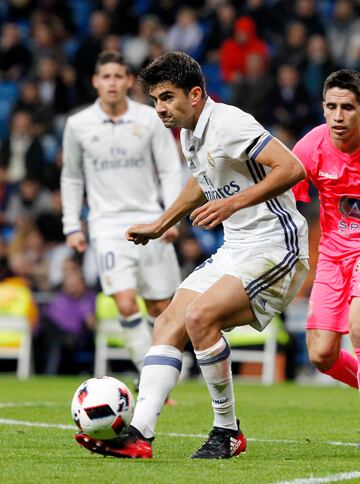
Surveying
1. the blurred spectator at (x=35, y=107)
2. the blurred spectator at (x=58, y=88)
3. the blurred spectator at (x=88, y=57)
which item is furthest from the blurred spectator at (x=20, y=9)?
the blurred spectator at (x=35, y=107)

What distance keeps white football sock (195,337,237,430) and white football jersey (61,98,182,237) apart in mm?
3652

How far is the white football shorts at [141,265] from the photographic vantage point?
9828 millimetres

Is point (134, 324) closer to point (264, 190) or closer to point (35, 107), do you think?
point (264, 190)

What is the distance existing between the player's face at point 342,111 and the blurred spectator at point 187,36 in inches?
509

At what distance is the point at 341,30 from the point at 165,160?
9555mm

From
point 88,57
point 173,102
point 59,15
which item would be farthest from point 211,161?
point 59,15

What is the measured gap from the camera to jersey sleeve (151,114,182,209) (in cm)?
986

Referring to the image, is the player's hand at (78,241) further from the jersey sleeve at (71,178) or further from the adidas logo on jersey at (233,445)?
the adidas logo on jersey at (233,445)

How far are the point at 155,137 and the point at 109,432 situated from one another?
423cm

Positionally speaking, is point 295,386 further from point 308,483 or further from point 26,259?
point 308,483

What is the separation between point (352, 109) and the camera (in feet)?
22.9

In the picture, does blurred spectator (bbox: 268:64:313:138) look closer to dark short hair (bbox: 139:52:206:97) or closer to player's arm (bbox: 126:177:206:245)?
player's arm (bbox: 126:177:206:245)

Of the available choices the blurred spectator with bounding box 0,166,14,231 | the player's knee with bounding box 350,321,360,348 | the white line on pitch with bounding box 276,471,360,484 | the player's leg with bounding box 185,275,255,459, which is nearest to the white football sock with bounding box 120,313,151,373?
the player's leg with bounding box 185,275,255,459

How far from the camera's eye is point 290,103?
1766 cm
